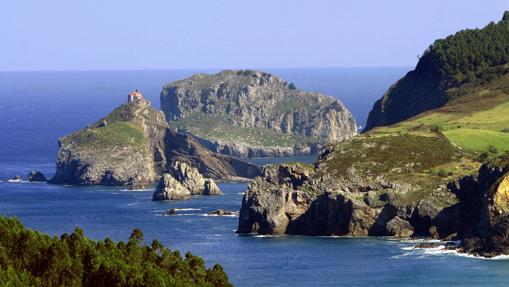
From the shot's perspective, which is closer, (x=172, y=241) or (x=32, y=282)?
(x=32, y=282)

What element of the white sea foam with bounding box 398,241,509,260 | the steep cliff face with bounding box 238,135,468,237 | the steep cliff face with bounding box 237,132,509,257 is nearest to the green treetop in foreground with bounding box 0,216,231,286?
the white sea foam with bounding box 398,241,509,260

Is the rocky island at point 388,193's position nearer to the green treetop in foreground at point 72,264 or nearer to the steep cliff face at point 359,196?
the steep cliff face at point 359,196

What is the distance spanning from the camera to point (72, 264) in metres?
102

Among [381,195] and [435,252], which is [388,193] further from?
[435,252]

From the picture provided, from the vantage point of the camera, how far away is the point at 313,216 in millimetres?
186750

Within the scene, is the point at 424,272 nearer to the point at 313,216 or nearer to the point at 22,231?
the point at 313,216

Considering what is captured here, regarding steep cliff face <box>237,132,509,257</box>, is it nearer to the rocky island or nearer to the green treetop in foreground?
the rocky island

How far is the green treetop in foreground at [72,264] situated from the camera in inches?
3935

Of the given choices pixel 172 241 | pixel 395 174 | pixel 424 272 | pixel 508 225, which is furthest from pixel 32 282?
pixel 395 174

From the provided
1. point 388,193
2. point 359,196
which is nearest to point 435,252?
point 388,193

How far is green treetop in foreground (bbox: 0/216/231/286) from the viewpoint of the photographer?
99.9 m

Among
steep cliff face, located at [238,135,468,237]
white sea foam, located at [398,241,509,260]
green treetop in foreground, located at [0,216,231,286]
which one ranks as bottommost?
white sea foam, located at [398,241,509,260]

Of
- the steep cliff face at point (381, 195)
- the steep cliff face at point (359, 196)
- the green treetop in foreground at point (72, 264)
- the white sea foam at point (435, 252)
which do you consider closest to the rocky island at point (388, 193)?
the steep cliff face at point (359, 196)

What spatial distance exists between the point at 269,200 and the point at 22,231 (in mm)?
82896
